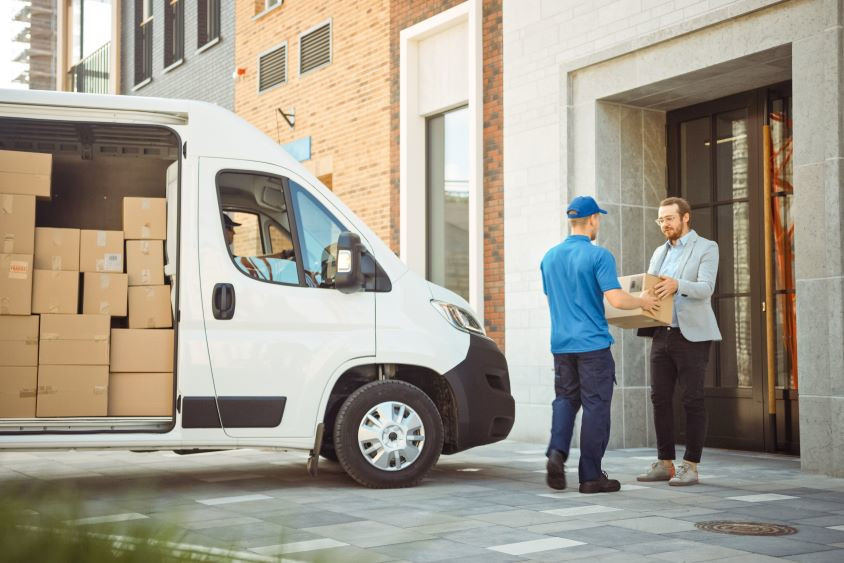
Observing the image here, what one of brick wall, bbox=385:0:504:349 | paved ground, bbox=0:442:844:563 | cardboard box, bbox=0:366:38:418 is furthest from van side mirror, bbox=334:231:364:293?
brick wall, bbox=385:0:504:349

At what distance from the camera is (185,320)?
689cm

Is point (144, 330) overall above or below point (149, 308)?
below

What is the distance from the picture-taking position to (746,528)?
562 centimetres

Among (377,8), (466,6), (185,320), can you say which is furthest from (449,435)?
(377,8)

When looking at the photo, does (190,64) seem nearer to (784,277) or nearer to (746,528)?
(784,277)

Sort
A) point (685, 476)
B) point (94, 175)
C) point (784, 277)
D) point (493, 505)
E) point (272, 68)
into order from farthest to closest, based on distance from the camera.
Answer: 1. point (272, 68)
2. point (784, 277)
3. point (94, 175)
4. point (685, 476)
5. point (493, 505)

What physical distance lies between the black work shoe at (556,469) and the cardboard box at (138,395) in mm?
2533

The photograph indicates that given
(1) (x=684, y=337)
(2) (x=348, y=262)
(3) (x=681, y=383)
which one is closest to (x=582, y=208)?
(1) (x=684, y=337)

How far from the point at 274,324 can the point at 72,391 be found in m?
1.41

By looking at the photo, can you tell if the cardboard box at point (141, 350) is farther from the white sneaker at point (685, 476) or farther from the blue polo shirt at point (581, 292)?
the white sneaker at point (685, 476)

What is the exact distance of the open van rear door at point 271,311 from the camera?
691 cm

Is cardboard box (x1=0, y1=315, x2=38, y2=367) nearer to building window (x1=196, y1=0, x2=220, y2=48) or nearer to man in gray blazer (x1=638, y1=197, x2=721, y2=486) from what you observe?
man in gray blazer (x1=638, y1=197, x2=721, y2=486)

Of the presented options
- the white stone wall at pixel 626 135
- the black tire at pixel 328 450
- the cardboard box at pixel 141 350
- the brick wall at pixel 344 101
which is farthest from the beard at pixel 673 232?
the brick wall at pixel 344 101

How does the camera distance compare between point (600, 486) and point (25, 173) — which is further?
point (25, 173)
